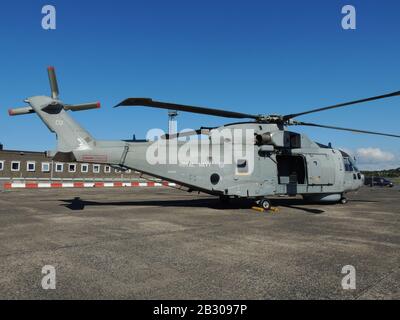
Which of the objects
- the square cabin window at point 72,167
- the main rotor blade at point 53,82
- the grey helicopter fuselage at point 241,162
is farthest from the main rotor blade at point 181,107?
the square cabin window at point 72,167

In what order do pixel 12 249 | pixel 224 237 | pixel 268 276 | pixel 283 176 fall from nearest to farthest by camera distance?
pixel 268 276
pixel 12 249
pixel 224 237
pixel 283 176

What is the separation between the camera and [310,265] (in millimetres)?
6297

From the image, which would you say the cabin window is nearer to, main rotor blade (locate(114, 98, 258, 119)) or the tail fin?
main rotor blade (locate(114, 98, 258, 119))

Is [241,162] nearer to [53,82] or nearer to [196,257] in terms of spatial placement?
[53,82]

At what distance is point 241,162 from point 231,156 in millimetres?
536

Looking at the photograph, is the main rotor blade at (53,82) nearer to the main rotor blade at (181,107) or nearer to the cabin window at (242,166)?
the main rotor blade at (181,107)

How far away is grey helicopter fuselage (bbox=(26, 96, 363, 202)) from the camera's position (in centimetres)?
1451

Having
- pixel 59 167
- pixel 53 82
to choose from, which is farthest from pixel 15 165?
pixel 53 82

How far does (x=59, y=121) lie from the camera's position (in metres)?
14.5

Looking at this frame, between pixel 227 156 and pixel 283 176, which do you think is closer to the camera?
pixel 227 156

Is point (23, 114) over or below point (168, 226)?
over
